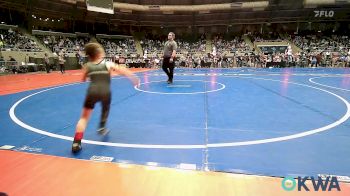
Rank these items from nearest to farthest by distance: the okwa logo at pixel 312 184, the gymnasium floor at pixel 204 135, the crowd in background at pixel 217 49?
the okwa logo at pixel 312 184 → the gymnasium floor at pixel 204 135 → the crowd in background at pixel 217 49

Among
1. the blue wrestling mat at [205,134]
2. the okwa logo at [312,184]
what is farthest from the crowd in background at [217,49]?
the okwa logo at [312,184]

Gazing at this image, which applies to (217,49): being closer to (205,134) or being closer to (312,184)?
(205,134)

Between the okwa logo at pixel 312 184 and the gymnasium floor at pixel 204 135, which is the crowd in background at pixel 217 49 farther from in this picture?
the okwa logo at pixel 312 184

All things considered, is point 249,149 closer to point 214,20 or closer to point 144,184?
point 144,184

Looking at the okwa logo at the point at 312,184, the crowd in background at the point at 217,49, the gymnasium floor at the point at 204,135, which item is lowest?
the okwa logo at the point at 312,184

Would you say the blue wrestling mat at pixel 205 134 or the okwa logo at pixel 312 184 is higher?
the blue wrestling mat at pixel 205 134

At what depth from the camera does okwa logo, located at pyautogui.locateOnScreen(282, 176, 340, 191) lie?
7.88ft

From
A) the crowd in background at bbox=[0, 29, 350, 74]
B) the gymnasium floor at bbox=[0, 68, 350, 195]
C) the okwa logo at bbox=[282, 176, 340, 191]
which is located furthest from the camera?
the crowd in background at bbox=[0, 29, 350, 74]

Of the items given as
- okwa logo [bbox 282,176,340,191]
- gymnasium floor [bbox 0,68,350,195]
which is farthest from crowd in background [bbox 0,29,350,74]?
okwa logo [bbox 282,176,340,191]

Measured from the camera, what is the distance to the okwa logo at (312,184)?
Result: 2402 mm

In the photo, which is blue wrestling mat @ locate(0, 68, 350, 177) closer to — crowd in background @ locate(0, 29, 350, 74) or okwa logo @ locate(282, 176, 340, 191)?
okwa logo @ locate(282, 176, 340, 191)

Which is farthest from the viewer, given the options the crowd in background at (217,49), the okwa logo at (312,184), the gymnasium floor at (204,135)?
the crowd in background at (217,49)

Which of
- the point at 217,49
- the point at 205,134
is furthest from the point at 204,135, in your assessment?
the point at 217,49

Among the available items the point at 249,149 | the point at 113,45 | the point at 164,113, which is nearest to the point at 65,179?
the point at 249,149
